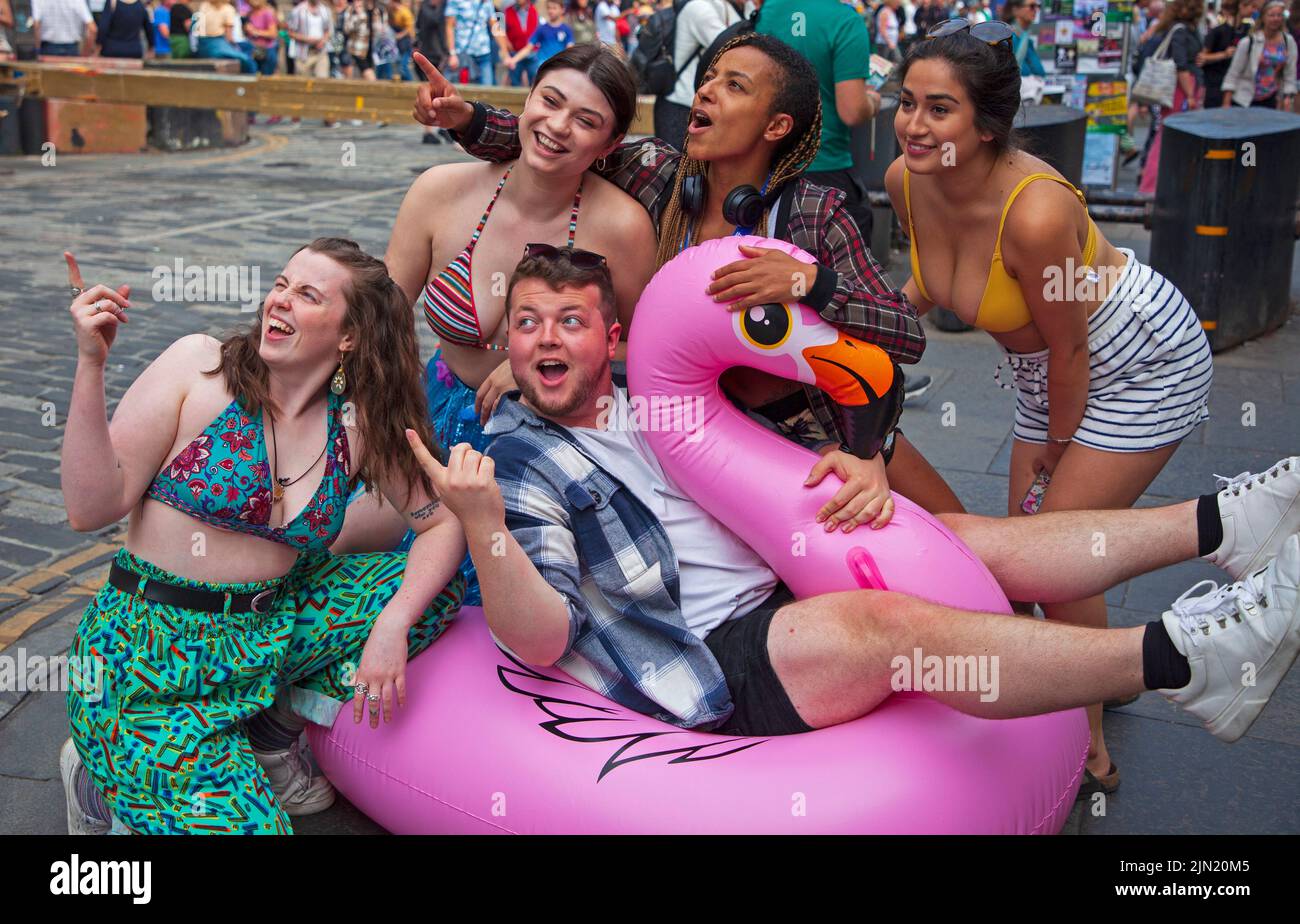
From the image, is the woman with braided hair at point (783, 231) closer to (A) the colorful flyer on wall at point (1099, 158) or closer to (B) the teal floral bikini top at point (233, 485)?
(B) the teal floral bikini top at point (233, 485)

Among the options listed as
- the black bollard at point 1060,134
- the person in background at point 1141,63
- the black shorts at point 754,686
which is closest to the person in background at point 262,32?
the person in background at point 1141,63

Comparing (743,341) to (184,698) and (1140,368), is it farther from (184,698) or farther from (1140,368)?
(184,698)

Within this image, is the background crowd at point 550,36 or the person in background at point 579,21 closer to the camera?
the background crowd at point 550,36

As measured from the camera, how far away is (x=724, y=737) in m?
2.67

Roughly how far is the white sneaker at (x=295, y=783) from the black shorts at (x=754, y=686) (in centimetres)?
99

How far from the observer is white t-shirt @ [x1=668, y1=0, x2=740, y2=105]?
6.25 meters

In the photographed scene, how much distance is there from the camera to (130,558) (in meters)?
2.74

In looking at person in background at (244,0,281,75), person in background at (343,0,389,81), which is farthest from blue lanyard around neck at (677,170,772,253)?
person in background at (244,0,281,75)

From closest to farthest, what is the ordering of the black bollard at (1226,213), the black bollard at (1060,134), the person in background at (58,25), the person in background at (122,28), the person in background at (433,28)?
the black bollard at (1226,213) < the black bollard at (1060,134) < the person in background at (58,25) < the person in background at (122,28) < the person in background at (433,28)

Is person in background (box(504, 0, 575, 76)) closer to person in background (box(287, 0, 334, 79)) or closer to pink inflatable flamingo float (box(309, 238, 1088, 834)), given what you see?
person in background (box(287, 0, 334, 79))

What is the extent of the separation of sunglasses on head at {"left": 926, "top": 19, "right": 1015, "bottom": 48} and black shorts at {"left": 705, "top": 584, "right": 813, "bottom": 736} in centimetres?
140

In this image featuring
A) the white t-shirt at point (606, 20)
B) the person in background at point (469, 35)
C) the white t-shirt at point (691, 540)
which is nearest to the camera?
the white t-shirt at point (691, 540)

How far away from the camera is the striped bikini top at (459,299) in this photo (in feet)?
10.6
